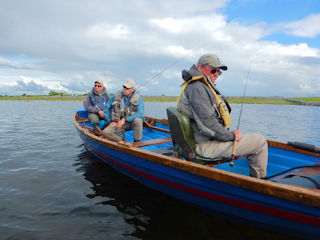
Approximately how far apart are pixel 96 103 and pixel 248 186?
7507 millimetres

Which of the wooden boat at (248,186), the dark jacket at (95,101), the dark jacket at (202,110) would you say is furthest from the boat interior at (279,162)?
the dark jacket at (95,101)

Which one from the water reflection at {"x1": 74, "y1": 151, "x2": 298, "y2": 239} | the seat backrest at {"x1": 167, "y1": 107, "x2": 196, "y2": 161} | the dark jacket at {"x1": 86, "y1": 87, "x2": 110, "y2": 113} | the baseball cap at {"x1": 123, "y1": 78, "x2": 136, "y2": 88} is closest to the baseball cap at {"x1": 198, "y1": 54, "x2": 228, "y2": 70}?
the seat backrest at {"x1": 167, "y1": 107, "x2": 196, "y2": 161}

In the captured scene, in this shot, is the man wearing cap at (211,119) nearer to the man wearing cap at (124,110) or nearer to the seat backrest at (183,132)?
the seat backrest at (183,132)

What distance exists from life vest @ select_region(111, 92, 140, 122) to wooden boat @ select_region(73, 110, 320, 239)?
7.03 ft

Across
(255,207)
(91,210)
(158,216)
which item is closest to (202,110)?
(255,207)

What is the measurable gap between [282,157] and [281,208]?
231cm

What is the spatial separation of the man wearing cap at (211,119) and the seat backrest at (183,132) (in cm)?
11

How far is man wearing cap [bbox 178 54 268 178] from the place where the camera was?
347 cm

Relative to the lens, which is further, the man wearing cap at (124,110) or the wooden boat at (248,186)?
the man wearing cap at (124,110)

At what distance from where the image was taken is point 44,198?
486 cm

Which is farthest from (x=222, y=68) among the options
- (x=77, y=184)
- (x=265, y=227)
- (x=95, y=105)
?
(x=95, y=105)

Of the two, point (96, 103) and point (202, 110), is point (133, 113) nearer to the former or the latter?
point (96, 103)

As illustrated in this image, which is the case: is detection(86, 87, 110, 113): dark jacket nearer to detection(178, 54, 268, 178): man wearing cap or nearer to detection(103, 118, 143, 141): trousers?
detection(103, 118, 143, 141): trousers

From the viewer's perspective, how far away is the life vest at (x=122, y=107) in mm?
6908
